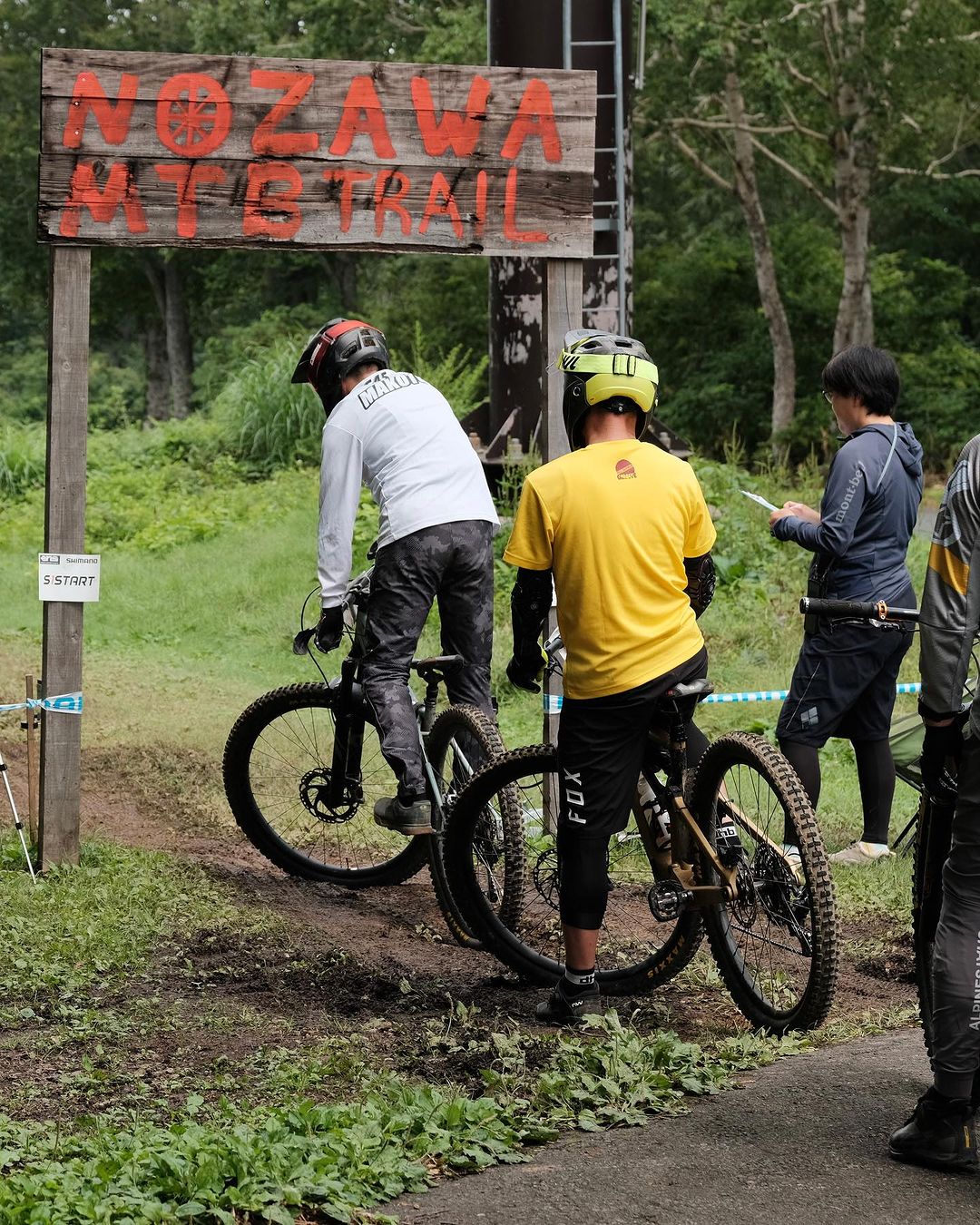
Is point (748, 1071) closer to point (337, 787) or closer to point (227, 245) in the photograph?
point (337, 787)

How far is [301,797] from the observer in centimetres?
626

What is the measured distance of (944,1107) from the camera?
142 inches

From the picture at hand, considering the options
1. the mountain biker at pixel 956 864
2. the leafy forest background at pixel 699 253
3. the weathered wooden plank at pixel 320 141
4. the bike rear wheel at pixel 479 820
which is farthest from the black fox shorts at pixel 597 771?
the leafy forest background at pixel 699 253

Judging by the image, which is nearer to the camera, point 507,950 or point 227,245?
point 507,950

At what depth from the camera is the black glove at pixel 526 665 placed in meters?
4.71

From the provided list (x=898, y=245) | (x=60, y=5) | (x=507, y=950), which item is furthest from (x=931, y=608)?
(x=60, y=5)

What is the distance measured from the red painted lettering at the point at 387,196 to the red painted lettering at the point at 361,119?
0.10 metres

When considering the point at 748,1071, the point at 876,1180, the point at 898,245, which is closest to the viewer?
the point at 876,1180

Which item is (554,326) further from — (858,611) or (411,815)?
(858,611)

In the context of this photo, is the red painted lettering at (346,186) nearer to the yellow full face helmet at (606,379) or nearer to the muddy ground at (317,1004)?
the yellow full face helmet at (606,379)

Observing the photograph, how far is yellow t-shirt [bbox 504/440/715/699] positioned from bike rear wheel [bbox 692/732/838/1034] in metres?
0.37

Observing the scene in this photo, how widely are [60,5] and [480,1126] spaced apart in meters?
45.9

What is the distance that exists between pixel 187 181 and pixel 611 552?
8.44ft

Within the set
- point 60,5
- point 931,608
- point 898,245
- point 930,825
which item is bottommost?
point 930,825
